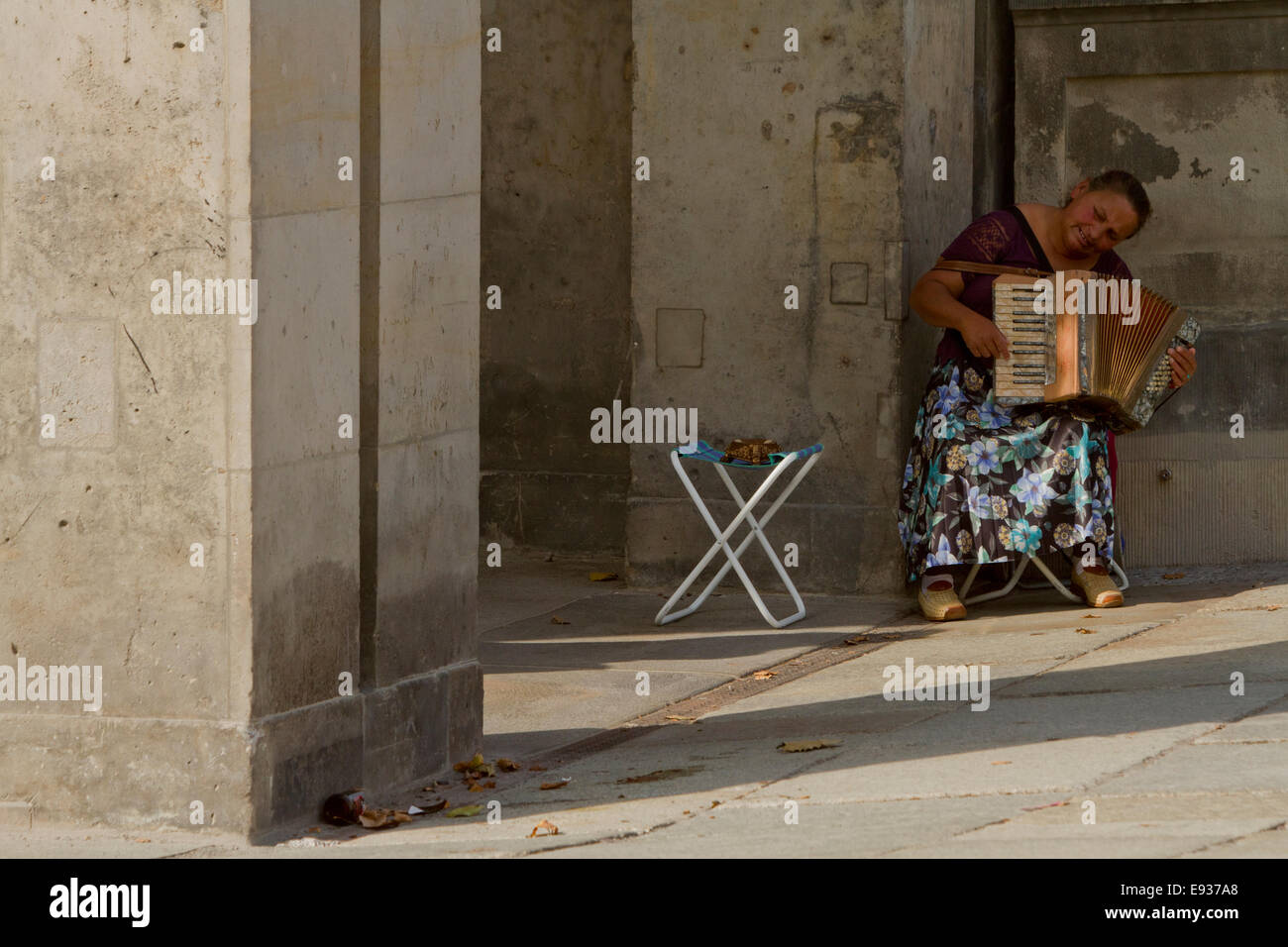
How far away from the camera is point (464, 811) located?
17.4 feet

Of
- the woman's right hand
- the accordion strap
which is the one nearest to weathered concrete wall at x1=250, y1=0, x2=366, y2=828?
the woman's right hand

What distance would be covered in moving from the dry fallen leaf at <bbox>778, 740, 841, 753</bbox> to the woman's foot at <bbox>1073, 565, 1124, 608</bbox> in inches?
108

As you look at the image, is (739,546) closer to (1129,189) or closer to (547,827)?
(1129,189)

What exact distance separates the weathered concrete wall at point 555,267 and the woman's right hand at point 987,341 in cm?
240

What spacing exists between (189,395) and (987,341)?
4.04 meters

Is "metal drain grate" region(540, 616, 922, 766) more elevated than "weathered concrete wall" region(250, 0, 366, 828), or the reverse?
"weathered concrete wall" region(250, 0, 366, 828)

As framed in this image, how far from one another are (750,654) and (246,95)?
140 inches

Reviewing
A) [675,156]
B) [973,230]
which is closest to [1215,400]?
[973,230]

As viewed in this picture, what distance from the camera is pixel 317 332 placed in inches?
199

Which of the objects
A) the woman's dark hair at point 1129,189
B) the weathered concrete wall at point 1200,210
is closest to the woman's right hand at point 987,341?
the woman's dark hair at point 1129,189

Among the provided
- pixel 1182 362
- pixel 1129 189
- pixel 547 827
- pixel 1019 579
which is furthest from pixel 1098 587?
pixel 547 827

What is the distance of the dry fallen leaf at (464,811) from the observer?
17.4 ft

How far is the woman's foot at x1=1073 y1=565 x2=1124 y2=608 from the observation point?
824cm

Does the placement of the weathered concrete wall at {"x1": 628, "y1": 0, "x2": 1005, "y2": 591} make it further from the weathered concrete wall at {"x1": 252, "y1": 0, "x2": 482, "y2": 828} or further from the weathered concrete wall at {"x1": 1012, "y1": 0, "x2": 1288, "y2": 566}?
the weathered concrete wall at {"x1": 252, "y1": 0, "x2": 482, "y2": 828}
